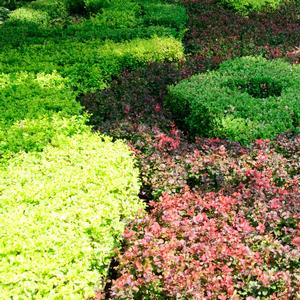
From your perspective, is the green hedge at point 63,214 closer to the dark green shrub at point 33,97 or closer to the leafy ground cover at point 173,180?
the leafy ground cover at point 173,180

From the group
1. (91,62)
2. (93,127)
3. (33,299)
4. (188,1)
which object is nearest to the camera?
(33,299)

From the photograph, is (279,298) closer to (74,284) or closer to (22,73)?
(74,284)

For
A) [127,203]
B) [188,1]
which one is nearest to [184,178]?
[127,203]

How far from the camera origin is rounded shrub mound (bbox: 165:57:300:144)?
21.8 feet

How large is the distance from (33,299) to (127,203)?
1703mm

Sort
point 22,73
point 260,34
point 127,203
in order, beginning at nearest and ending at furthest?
point 127,203 → point 22,73 → point 260,34

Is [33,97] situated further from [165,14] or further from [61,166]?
[165,14]

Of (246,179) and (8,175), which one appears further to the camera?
(246,179)

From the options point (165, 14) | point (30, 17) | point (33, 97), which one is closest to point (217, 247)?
point (33, 97)

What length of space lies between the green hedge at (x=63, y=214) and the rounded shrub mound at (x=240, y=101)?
1.45 meters

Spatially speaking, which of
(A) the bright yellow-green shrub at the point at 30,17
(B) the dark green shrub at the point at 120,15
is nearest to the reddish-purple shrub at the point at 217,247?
(B) the dark green shrub at the point at 120,15

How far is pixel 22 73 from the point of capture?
8.35 meters

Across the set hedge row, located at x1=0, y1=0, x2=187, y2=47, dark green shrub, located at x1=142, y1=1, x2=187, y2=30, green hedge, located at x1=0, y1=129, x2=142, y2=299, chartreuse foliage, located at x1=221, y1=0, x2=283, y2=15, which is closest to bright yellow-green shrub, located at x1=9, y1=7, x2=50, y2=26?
hedge row, located at x1=0, y1=0, x2=187, y2=47

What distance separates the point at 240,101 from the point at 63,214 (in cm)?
362
